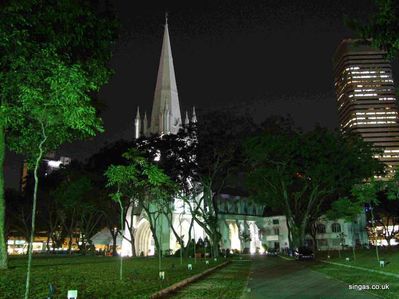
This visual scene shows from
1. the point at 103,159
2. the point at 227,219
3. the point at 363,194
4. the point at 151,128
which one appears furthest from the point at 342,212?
the point at 227,219

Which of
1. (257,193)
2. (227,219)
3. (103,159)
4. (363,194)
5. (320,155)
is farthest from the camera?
(227,219)

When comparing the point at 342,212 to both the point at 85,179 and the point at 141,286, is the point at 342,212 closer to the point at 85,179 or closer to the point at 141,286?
the point at 85,179

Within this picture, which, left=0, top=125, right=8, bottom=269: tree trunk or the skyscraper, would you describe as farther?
the skyscraper

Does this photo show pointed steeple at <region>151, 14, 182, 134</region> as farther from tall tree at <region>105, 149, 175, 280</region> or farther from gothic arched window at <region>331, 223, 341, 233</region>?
gothic arched window at <region>331, 223, 341, 233</region>

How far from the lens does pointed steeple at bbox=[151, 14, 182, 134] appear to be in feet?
228

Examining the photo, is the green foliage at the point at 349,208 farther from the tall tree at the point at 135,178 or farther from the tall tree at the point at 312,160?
the tall tree at the point at 135,178

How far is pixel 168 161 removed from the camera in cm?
4400

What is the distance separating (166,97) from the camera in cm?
7088

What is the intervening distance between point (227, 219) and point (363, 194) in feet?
202

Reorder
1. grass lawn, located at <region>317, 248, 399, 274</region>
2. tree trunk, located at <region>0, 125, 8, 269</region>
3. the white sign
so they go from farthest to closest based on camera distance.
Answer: the white sign
grass lawn, located at <region>317, 248, 399, 274</region>
tree trunk, located at <region>0, 125, 8, 269</region>

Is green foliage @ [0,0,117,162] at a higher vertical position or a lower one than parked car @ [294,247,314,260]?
higher

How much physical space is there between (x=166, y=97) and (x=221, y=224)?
3240 centimetres

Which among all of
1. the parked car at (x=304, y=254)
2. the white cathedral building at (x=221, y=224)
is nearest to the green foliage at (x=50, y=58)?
the parked car at (x=304, y=254)

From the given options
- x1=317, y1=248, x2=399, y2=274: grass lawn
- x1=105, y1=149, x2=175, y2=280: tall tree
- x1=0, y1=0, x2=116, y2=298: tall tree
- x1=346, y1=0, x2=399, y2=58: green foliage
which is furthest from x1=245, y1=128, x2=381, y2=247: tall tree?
x1=346, y1=0, x2=399, y2=58: green foliage
